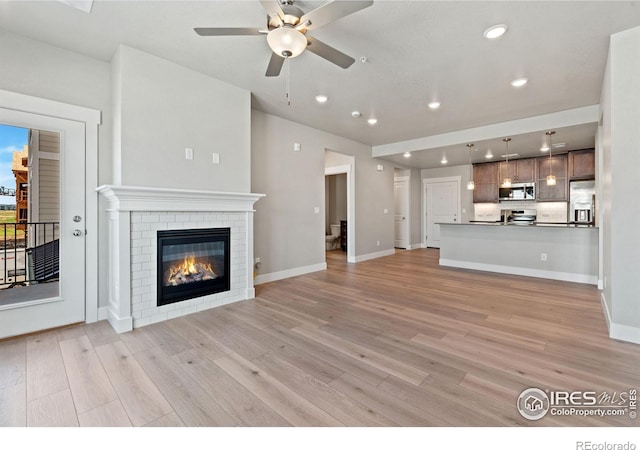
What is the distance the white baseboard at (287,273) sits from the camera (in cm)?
462

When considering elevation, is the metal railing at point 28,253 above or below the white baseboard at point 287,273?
above

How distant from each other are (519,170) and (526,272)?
3551 millimetres

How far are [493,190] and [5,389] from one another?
9181mm

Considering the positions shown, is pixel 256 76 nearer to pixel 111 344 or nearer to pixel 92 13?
pixel 92 13

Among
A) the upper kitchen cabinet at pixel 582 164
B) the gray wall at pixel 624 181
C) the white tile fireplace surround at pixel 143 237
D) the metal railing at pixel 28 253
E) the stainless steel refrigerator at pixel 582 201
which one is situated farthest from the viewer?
the stainless steel refrigerator at pixel 582 201

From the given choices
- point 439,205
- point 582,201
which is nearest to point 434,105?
point 582,201

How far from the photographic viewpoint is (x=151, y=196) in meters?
2.93

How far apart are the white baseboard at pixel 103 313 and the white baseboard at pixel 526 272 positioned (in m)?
5.65

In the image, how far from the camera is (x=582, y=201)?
662 cm

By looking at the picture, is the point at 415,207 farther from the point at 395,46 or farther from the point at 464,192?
the point at 395,46

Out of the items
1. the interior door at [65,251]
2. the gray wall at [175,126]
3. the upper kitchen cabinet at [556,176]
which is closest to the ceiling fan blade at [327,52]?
the gray wall at [175,126]

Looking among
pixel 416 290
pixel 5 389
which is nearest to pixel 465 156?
pixel 416 290

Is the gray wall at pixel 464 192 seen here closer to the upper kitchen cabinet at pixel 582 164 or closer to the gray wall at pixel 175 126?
the upper kitchen cabinet at pixel 582 164

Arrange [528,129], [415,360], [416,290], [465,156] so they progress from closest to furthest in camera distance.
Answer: [415,360], [416,290], [528,129], [465,156]
